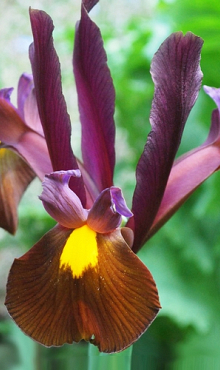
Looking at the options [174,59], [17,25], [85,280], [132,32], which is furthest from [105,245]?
[17,25]

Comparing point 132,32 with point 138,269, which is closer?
point 138,269

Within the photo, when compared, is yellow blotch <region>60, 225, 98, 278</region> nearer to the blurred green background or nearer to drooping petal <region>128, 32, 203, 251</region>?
drooping petal <region>128, 32, 203, 251</region>

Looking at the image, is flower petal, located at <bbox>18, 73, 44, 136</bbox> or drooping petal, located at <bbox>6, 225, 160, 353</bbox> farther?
flower petal, located at <bbox>18, 73, 44, 136</bbox>

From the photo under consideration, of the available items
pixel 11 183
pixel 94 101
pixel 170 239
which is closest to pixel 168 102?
pixel 94 101

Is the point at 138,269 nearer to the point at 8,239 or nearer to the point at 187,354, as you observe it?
the point at 187,354

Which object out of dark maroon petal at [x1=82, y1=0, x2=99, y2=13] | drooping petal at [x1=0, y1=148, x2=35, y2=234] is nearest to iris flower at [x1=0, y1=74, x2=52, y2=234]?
drooping petal at [x1=0, y1=148, x2=35, y2=234]

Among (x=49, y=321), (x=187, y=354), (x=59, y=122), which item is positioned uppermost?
(x=59, y=122)
